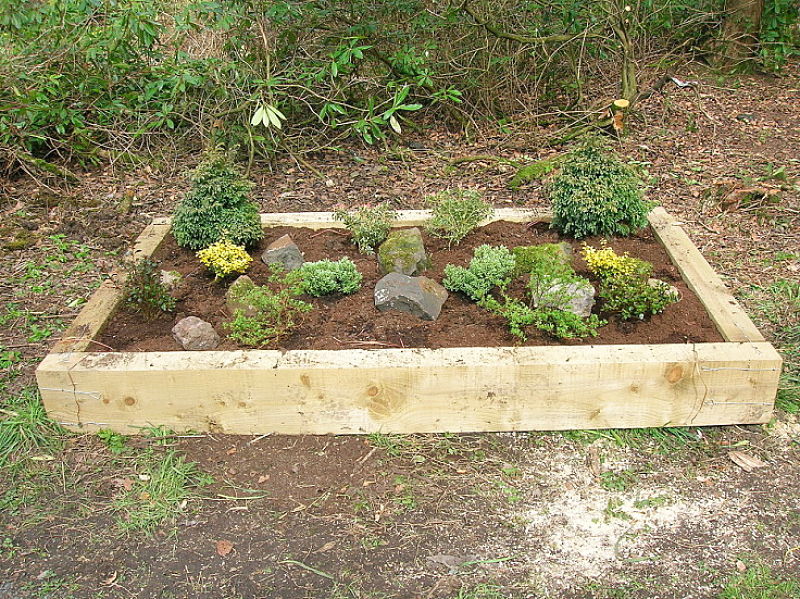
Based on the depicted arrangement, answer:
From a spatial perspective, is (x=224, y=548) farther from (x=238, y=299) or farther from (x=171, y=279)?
(x=171, y=279)

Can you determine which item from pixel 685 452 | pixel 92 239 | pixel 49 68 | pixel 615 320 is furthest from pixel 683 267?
pixel 49 68

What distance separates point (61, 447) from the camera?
128 inches

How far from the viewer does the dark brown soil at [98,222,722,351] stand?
3309 millimetres

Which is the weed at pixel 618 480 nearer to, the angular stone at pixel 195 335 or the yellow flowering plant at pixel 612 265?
the yellow flowering plant at pixel 612 265

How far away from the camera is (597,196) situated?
397 cm

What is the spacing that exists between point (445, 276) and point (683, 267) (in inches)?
48.1

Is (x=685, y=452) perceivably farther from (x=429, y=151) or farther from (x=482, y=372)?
(x=429, y=151)

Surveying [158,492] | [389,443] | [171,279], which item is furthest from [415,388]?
[171,279]

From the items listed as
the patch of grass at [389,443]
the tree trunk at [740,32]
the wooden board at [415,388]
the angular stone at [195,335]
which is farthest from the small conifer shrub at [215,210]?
the tree trunk at [740,32]

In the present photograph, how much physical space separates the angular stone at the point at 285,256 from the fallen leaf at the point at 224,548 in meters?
1.52

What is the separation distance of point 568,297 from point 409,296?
2.38 ft

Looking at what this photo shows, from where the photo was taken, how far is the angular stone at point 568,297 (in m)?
3.32

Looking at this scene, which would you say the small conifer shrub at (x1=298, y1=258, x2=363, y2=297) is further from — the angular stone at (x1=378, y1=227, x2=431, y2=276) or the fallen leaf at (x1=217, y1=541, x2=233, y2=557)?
the fallen leaf at (x1=217, y1=541, x2=233, y2=557)

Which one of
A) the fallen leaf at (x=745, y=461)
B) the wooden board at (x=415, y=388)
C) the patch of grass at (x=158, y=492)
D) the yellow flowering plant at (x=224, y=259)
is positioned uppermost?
the yellow flowering plant at (x=224, y=259)
